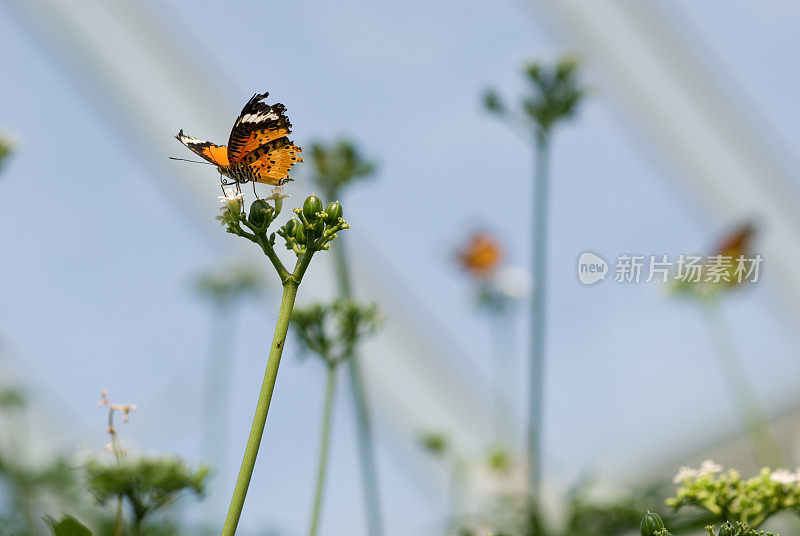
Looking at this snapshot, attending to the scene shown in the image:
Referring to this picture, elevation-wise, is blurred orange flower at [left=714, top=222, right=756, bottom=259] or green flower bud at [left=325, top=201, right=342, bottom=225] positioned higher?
blurred orange flower at [left=714, top=222, right=756, bottom=259]

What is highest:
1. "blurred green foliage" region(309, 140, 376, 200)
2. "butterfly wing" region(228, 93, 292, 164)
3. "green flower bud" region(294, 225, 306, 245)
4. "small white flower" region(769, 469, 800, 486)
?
"blurred green foliage" region(309, 140, 376, 200)

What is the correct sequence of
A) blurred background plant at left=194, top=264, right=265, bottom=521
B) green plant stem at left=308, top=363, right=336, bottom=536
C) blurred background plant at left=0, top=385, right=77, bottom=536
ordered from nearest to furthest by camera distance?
green plant stem at left=308, top=363, right=336, bottom=536 < blurred background plant at left=0, top=385, right=77, bottom=536 < blurred background plant at left=194, top=264, right=265, bottom=521

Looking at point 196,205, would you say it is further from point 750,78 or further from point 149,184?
point 750,78

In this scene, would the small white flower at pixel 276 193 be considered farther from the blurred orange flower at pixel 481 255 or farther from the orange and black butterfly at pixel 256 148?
the blurred orange flower at pixel 481 255

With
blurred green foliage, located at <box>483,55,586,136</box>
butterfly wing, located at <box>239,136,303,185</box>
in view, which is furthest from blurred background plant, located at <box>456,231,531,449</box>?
butterfly wing, located at <box>239,136,303,185</box>

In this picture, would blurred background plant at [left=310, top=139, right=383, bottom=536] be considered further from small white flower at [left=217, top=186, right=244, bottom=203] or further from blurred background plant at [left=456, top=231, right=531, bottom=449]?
blurred background plant at [left=456, top=231, right=531, bottom=449]

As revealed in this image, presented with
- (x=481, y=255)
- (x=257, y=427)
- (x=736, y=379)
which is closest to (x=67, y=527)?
(x=257, y=427)

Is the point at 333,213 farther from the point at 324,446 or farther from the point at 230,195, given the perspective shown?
the point at 324,446

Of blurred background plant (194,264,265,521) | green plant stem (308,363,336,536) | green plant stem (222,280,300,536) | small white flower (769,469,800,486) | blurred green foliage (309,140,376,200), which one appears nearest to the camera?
green plant stem (222,280,300,536)
